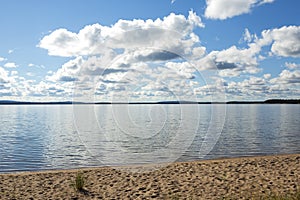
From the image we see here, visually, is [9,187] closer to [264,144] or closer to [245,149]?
[245,149]

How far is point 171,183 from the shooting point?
12.2 m

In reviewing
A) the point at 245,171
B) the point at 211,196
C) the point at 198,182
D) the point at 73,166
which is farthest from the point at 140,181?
the point at 73,166

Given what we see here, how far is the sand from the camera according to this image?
10.8 m

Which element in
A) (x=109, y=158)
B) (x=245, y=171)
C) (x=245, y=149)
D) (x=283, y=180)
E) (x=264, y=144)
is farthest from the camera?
(x=264, y=144)

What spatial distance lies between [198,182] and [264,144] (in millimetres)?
17637

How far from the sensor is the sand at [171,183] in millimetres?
10773

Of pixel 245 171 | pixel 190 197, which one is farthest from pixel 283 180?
pixel 190 197

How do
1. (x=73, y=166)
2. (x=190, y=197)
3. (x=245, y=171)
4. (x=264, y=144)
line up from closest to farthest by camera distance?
1. (x=190, y=197)
2. (x=245, y=171)
3. (x=73, y=166)
4. (x=264, y=144)

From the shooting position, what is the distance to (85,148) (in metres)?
26.6

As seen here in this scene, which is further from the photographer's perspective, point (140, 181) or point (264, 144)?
point (264, 144)

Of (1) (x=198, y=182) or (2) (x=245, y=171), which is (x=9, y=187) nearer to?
(1) (x=198, y=182)

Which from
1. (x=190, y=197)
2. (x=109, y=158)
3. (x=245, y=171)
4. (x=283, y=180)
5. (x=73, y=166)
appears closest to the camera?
Result: (x=190, y=197)

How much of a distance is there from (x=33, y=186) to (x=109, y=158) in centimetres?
909

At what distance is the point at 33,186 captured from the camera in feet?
40.4
